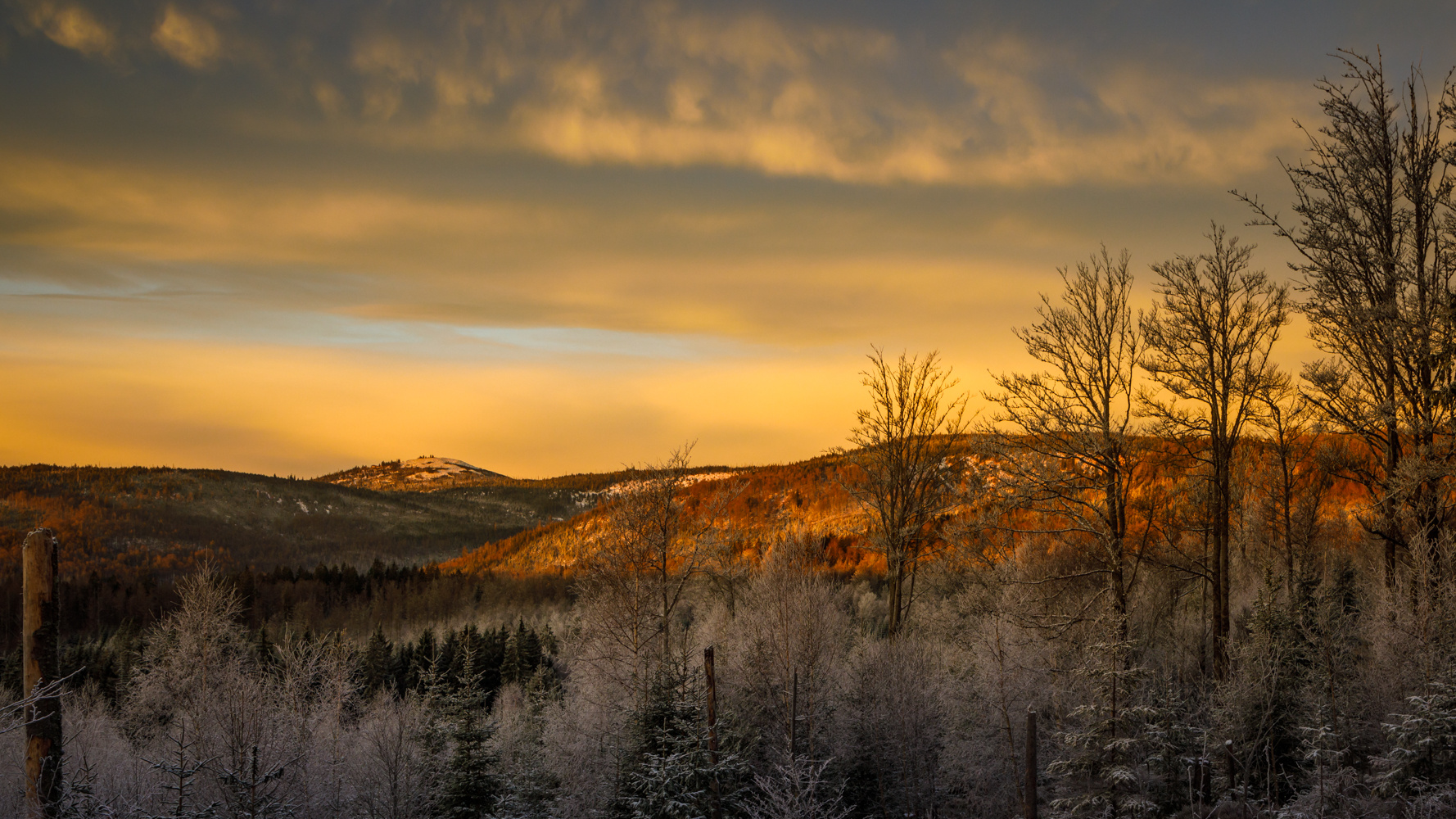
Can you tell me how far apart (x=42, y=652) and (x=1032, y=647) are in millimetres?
36008

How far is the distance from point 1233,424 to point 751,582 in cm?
3173

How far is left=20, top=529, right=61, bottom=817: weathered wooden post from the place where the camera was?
426 inches

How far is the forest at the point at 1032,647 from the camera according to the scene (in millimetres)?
19891

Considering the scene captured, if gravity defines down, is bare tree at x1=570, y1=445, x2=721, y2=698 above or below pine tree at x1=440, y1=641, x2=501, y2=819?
above

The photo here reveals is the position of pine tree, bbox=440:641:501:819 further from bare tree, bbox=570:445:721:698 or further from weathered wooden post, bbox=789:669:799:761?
weathered wooden post, bbox=789:669:799:761

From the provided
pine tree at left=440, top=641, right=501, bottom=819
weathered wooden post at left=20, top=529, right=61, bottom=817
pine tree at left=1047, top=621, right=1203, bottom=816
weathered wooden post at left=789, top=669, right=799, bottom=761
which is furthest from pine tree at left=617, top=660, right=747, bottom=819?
weathered wooden post at left=20, top=529, right=61, bottom=817

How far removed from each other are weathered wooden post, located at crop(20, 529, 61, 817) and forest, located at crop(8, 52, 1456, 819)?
6.09 ft

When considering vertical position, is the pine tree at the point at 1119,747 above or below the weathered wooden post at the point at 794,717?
above

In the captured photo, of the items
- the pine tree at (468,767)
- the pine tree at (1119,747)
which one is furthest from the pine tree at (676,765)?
the pine tree at (1119,747)

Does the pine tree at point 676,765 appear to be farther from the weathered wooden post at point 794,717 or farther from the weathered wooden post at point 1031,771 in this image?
the weathered wooden post at point 1031,771

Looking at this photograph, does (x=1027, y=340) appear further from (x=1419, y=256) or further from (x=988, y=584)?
(x=988, y=584)

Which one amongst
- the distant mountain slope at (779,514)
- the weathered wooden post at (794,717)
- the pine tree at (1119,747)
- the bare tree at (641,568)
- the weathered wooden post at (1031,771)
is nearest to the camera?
the pine tree at (1119,747)

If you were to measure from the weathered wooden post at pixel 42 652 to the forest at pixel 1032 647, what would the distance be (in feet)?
6.09

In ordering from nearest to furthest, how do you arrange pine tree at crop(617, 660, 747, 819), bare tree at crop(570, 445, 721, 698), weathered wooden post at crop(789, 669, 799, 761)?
1. pine tree at crop(617, 660, 747, 819)
2. weathered wooden post at crop(789, 669, 799, 761)
3. bare tree at crop(570, 445, 721, 698)
